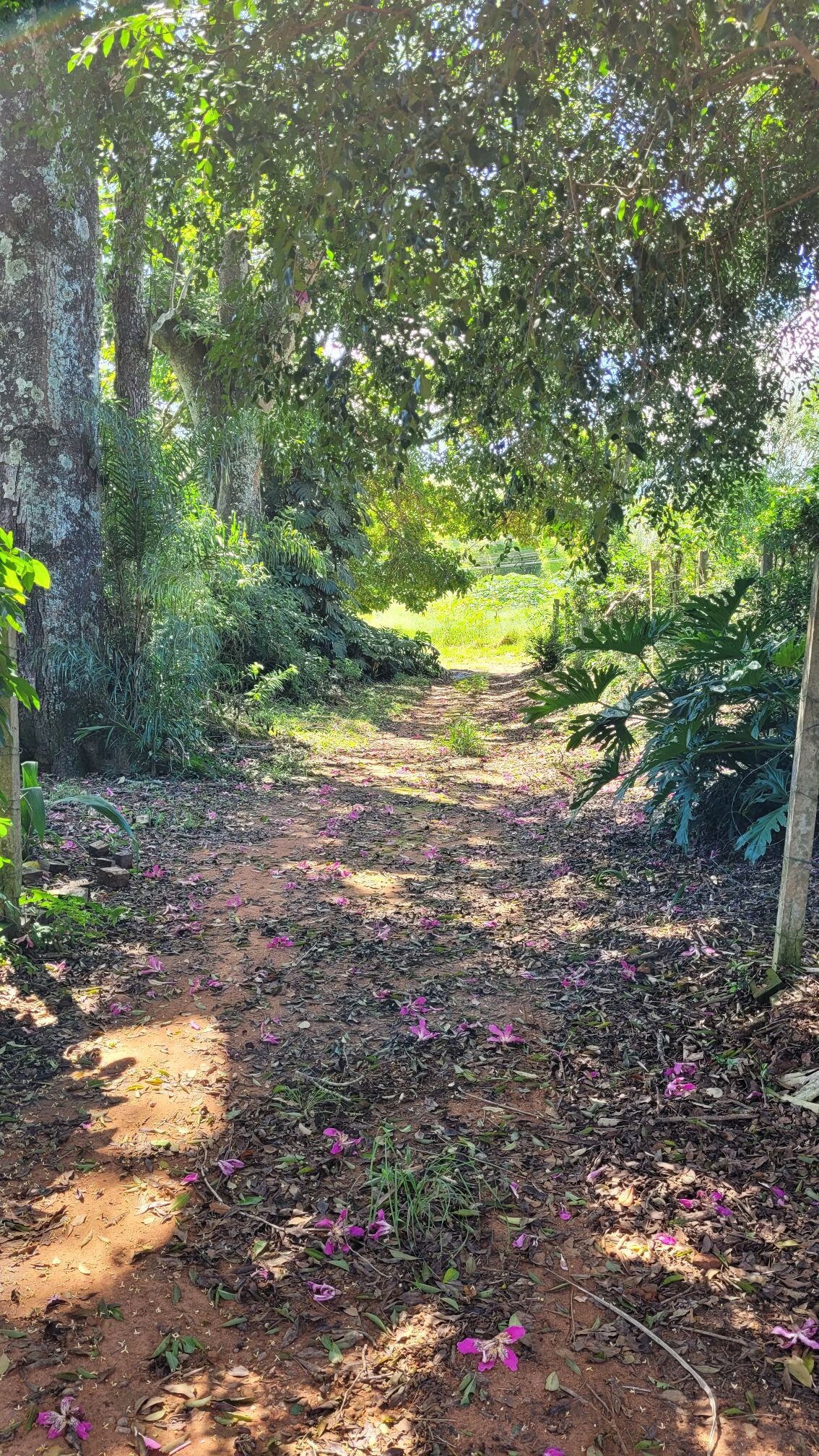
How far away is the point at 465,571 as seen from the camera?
1941cm

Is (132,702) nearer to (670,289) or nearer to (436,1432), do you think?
(670,289)

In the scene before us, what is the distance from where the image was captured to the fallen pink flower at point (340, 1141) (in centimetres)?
265

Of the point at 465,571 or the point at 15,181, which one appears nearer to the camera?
the point at 15,181

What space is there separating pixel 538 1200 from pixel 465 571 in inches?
691

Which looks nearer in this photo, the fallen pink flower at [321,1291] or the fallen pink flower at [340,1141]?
the fallen pink flower at [321,1291]

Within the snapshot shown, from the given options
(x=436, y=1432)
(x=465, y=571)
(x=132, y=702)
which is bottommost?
(x=436, y=1432)

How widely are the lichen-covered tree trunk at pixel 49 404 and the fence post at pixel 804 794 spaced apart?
16.1 ft

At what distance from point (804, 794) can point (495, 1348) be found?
1903 millimetres

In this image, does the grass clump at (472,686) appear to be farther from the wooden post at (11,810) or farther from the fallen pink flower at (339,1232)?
the fallen pink flower at (339,1232)

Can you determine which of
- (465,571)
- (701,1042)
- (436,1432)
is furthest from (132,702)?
(465,571)

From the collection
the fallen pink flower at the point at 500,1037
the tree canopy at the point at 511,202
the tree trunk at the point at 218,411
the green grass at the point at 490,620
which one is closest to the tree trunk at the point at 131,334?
the tree trunk at the point at 218,411

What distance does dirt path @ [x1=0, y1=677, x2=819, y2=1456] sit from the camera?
1837mm

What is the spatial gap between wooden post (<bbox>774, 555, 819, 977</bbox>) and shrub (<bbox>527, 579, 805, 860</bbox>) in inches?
38.1

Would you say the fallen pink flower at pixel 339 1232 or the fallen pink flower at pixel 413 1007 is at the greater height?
the fallen pink flower at pixel 413 1007
